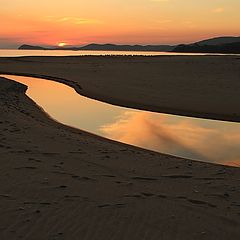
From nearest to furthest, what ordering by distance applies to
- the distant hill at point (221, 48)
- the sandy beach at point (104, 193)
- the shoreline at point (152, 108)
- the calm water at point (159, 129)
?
the sandy beach at point (104, 193) < the calm water at point (159, 129) < the shoreline at point (152, 108) < the distant hill at point (221, 48)

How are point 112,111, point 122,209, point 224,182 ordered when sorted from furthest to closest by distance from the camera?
point 112,111, point 224,182, point 122,209

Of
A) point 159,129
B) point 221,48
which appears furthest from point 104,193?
point 221,48

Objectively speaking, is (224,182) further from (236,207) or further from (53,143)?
(53,143)

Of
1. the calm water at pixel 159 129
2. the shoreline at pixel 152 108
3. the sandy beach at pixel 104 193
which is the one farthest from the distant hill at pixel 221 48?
the sandy beach at pixel 104 193

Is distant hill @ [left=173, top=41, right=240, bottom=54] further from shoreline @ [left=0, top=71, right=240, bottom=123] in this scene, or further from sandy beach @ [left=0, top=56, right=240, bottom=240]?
sandy beach @ [left=0, top=56, right=240, bottom=240]

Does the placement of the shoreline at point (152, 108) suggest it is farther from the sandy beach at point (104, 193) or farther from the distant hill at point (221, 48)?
the distant hill at point (221, 48)

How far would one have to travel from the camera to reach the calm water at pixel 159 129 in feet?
37.3

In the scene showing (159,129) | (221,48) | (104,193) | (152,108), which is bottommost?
(159,129)

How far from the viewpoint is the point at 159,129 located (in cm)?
1427

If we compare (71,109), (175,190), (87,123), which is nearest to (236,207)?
(175,190)

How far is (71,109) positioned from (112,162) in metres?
11.2

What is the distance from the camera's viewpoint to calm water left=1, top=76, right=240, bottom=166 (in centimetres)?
1138

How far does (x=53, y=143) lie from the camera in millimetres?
10070

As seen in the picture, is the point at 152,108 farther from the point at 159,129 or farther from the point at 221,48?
the point at 221,48
